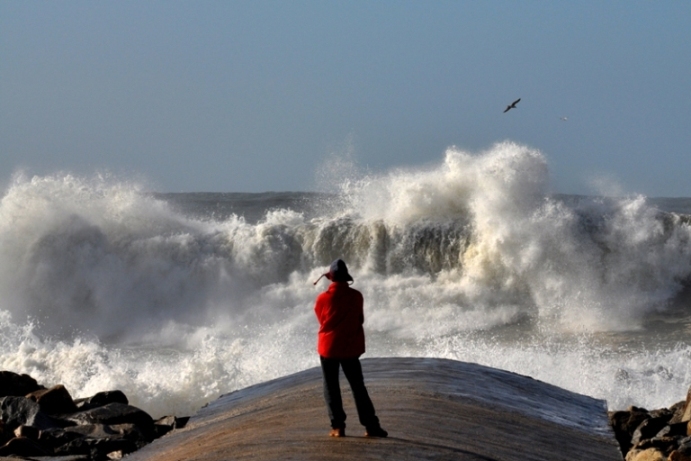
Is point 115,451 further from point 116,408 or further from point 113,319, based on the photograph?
point 113,319

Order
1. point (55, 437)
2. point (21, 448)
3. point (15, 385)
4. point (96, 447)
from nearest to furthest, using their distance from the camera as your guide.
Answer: point (21, 448) < point (96, 447) < point (55, 437) < point (15, 385)

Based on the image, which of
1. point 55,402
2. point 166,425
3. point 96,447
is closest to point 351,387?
point 96,447

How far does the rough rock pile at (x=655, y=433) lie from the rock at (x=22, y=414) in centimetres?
509

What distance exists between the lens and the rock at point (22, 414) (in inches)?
398

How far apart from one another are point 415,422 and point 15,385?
6.59m

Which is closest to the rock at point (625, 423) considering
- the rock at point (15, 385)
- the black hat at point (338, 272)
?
the black hat at point (338, 272)

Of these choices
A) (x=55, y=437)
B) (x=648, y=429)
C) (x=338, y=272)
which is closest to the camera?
(x=338, y=272)

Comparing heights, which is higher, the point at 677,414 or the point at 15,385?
the point at 15,385

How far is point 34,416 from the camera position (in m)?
10.2

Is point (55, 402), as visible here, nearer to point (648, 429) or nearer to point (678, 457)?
point (648, 429)

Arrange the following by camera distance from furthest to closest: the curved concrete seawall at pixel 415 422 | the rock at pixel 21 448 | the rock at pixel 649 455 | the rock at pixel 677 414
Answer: the rock at pixel 677 414, the rock at pixel 21 448, the rock at pixel 649 455, the curved concrete seawall at pixel 415 422

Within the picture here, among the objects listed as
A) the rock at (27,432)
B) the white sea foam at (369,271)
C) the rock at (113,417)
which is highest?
the white sea foam at (369,271)

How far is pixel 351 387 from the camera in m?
6.66

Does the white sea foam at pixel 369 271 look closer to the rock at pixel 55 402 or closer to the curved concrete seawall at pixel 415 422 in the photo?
the rock at pixel 55 402
